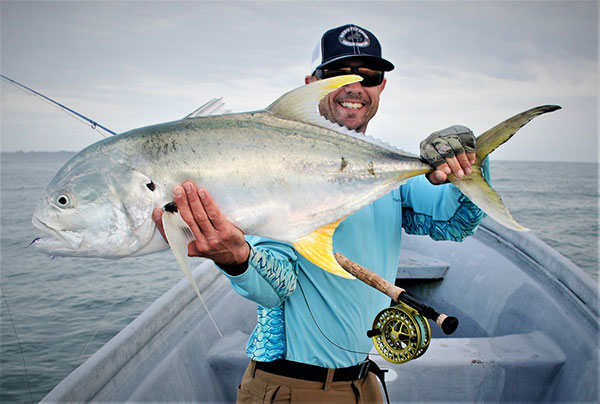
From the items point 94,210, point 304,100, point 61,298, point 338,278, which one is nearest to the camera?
point 94,210

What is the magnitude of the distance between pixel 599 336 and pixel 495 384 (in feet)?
2.45

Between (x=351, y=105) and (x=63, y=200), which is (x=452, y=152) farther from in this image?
(x=63, y=200)

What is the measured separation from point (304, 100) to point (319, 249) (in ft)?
1.89

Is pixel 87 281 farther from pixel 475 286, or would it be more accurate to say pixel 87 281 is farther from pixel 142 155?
pixel 142 155

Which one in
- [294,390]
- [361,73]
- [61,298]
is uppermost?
[361,73]

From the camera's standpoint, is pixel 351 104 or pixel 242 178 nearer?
pixel 242 178

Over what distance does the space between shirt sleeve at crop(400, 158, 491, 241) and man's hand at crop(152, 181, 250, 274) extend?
100cm

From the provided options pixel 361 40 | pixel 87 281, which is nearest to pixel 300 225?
pixel 361 40

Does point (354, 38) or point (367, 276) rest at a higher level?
point (354, 38)

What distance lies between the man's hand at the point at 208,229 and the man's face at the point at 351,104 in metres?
1.02

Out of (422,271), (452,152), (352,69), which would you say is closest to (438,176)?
(452,152)

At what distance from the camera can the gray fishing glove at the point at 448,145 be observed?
1.57 m

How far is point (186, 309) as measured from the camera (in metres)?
3.21

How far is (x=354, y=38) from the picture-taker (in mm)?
2188
